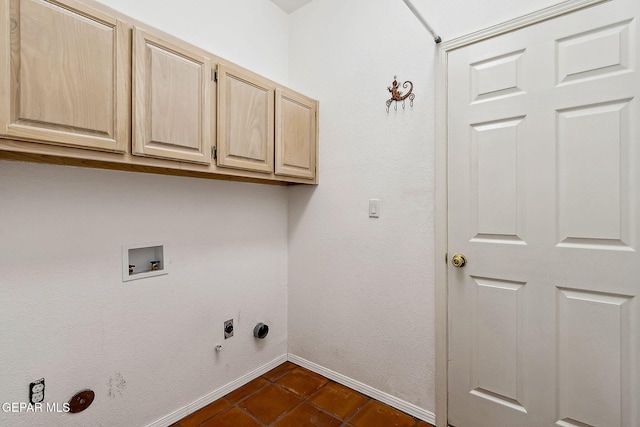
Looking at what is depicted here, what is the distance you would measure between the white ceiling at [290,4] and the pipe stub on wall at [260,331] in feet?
8.01

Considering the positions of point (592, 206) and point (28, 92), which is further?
point (592, 206)

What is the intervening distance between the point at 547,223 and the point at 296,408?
1722 mm

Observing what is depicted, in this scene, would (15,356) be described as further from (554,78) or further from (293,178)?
(554,78)

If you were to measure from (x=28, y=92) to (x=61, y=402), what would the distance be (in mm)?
1326

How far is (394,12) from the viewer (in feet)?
6.12

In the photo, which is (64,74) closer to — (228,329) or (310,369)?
(228,329)

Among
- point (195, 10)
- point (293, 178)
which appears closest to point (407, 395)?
point (293, 178)

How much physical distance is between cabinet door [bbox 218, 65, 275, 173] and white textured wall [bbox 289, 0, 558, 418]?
512mm

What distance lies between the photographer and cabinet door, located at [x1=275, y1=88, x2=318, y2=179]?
1.93m

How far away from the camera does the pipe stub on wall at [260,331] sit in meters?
2.18

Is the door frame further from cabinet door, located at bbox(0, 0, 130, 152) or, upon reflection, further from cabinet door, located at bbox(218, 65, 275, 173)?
cabinet door, located at bbox(0, 0, 130, 152)

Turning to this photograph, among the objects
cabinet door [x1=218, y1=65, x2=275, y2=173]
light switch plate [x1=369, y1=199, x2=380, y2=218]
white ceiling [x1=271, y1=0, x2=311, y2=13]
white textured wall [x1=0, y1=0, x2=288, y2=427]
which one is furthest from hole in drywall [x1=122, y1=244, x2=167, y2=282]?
white ceiling [x1=271, y1=0, x2=311, y2=13]

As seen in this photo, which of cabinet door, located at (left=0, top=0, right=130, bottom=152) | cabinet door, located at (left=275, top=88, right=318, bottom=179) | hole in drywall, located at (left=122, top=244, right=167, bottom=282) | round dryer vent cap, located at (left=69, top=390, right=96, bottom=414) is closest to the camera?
cabinet door, located at (left=0, top=0, right=130, bottom=152)

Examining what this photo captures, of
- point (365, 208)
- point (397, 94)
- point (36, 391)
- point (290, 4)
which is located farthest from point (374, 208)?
point (36, 391)
